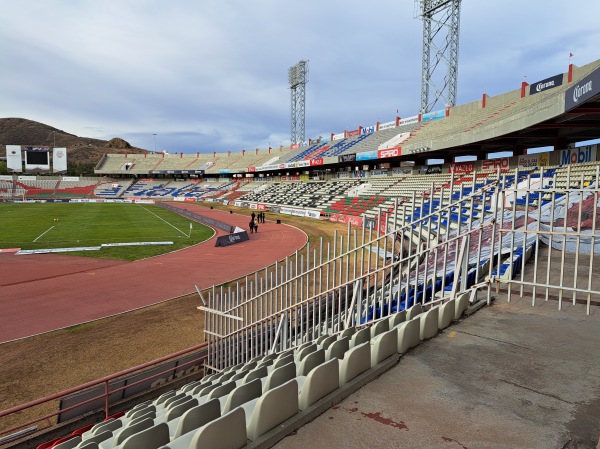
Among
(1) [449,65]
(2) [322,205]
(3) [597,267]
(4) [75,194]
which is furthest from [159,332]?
(4) [75,194]

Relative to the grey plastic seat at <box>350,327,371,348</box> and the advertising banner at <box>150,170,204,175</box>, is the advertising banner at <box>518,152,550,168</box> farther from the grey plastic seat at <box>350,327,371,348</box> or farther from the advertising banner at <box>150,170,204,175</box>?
the advertising banner at <box>150,170,204,175</box>

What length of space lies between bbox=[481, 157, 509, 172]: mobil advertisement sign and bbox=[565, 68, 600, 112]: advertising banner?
49.4 feet

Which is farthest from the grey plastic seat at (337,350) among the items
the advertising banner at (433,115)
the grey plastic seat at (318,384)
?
the advertising banner at (433,115)

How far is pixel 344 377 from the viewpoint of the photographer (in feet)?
13.4

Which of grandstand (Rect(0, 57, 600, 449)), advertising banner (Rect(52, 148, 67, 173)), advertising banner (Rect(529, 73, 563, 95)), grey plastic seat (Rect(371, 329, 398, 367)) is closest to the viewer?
grandstand (Rect(0, 57, 600, 449))

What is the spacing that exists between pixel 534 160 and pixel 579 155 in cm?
440

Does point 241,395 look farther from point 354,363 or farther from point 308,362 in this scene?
point 354,363

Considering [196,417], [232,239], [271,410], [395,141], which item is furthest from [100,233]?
[395,141]

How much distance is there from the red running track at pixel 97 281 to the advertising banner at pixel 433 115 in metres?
33.5

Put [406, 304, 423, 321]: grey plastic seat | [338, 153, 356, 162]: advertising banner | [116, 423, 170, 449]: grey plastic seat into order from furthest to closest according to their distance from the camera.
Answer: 1. [338, 153, 356, 162]: advertising banner
2. [406, 304, 423, 321]: grey plastic seat
3. [116, 423, 170, 449]: grey plastic seat

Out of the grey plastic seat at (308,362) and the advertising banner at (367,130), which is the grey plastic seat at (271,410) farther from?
the advertising banner at (367,130)

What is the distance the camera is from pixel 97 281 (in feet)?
56.0

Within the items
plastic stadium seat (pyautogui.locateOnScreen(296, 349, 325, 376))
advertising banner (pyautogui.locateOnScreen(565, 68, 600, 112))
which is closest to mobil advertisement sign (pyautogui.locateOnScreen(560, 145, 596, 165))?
advertising banner (pyautogui.locateOnScreen(565, 68, 600, 112))

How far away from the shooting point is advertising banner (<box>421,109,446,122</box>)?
160 ft
